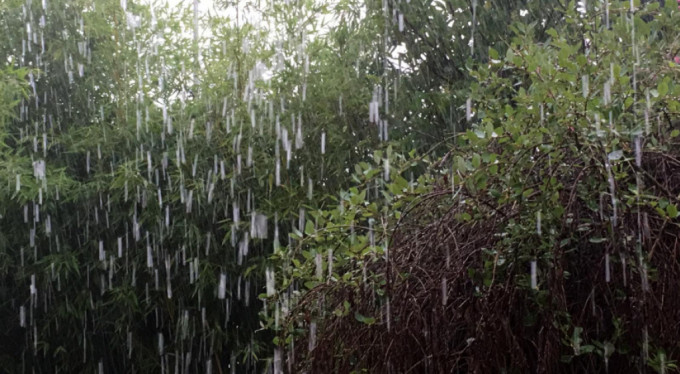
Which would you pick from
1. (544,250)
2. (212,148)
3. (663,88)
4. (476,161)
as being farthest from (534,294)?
(212,148)

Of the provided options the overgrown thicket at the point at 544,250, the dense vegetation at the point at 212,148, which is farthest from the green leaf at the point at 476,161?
the dense vegetation at the point at 212,148

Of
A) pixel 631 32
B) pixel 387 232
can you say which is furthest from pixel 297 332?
pixel 631 32

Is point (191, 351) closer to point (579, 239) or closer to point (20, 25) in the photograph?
point (20, 25)

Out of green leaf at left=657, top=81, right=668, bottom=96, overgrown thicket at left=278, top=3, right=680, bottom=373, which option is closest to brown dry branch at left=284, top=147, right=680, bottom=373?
overgrown thicket at left=278, top=3, right=680, bottom=373

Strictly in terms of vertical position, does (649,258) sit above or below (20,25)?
below

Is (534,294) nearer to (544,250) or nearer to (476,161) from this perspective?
(544,250)

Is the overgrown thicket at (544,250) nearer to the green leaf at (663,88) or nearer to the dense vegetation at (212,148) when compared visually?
the green leaf at (663,88)

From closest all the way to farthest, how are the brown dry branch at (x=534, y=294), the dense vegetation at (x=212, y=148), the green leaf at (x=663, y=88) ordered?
the brown dry branch at (x=534, y=294) < the green leaf at (x=663, y=88) < the dense vegetation at (x=212, y=148)

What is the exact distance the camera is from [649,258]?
58.4 inches

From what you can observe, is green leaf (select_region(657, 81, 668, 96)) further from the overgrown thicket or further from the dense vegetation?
the dense vegetation

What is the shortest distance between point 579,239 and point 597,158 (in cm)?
18

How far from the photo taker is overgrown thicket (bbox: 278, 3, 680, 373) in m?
1.53

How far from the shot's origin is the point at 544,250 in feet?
5.37

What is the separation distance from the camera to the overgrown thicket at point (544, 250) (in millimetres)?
1532
